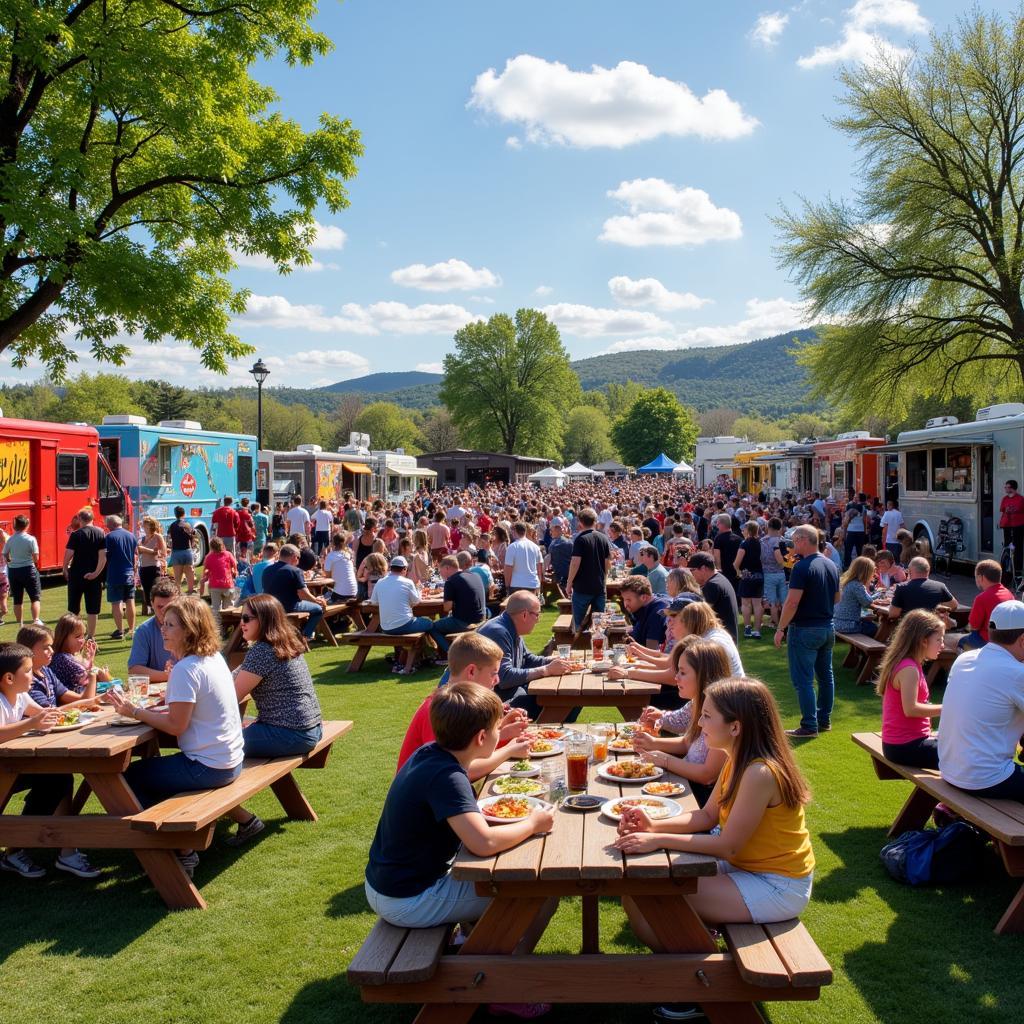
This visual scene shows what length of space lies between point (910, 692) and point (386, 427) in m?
108

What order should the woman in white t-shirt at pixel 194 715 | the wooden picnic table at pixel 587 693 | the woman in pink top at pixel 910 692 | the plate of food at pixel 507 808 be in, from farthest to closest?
the wooden picnic table at pixel 587 693, the woman in pink top at pixel 910 692, the woman in white t-shirt at pixel 194 715, the plate of food at pixel 507 808

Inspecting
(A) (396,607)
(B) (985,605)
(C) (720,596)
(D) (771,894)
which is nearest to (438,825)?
(D) (771,894)

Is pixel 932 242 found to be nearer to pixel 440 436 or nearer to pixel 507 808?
pixel 507 808

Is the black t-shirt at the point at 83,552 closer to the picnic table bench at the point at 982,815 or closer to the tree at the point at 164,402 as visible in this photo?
the picnic table bench at the point at 982,815

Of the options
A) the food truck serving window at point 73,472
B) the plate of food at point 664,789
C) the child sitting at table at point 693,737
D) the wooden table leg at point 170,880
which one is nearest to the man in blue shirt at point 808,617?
the child sitting at table at point 693,737

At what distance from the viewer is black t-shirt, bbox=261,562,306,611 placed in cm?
1047

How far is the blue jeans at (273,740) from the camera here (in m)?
5.31

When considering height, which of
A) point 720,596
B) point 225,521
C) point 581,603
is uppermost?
point 225,521

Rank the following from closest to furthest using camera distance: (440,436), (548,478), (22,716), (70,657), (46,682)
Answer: (22,716) → (46,682) → (70,657) → (548,478) → (440,436)

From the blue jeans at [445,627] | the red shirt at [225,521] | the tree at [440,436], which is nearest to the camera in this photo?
the blue jeans at [445,627]

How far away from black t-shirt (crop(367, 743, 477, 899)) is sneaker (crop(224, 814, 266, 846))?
238 cm

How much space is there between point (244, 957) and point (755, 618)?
922 cm

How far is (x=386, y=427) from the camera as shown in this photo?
111125 mm

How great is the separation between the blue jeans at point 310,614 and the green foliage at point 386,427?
9608cm
